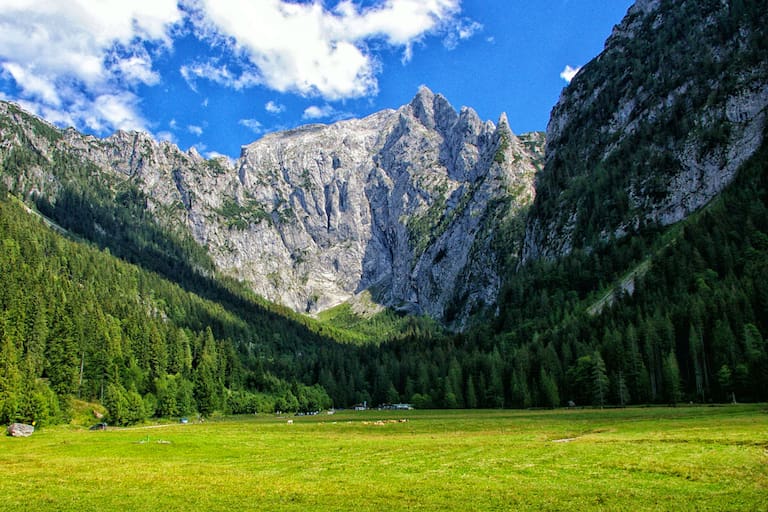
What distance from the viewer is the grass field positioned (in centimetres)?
2575

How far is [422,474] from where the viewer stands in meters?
35.1

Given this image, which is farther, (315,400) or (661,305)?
(315,400)

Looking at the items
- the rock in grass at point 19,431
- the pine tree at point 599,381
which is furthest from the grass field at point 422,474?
the pine tree at point 599,381

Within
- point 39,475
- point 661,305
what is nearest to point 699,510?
point 39,475

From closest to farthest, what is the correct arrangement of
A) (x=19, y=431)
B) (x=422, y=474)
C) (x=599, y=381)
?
1. (x=422, y=474)
2. (x=19, y=431)
3. (x=599, y=381)

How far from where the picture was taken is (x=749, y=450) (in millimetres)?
35656

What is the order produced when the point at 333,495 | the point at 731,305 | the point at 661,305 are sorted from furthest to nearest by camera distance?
the point at 661,305 < the point at 731,305 < the point at 333,495

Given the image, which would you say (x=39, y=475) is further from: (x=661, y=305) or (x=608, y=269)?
(x=608, y=269)

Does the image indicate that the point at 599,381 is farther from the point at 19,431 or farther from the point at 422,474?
the point at 19,431

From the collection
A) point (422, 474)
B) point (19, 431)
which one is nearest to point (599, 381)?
point (422, 474)

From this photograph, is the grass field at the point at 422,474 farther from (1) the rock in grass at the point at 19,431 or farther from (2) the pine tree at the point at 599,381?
(2) the pine tree at the point at 599,381

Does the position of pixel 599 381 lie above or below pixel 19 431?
above

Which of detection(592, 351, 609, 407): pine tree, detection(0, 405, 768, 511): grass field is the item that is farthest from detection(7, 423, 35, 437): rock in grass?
detection(592, 351, 609, 407): pine tree

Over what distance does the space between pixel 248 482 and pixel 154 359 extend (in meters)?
137
